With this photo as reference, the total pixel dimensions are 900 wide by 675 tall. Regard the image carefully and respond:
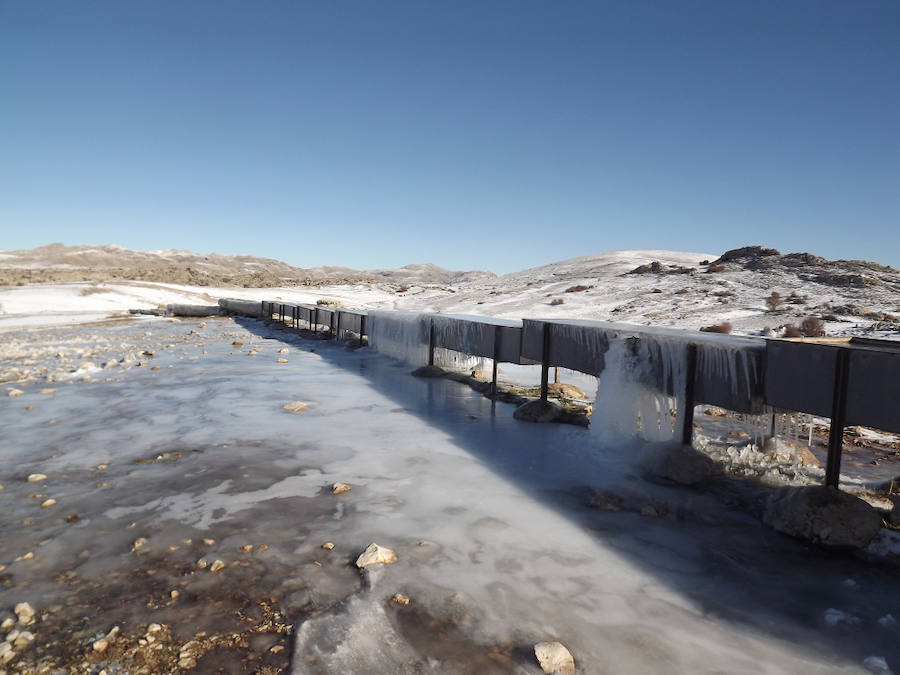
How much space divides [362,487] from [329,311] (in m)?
18.7

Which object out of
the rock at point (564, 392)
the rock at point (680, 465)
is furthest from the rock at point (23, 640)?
the rock at point (564, 392)

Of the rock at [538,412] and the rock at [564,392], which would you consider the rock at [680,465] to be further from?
the rock at [564,392]

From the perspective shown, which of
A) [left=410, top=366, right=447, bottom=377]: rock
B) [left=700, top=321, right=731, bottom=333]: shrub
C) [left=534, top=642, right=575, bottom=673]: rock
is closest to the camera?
[left=534, top=642, right=575, bottom=673]: rock

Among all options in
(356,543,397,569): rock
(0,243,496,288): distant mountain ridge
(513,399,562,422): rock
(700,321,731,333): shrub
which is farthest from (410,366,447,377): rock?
(0,243,496,288): distant mountain ridge

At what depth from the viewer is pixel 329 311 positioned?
24172 millimetres

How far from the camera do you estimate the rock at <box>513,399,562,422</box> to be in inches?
388

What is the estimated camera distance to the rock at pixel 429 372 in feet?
47.2

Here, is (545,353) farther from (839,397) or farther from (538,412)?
(839,397)

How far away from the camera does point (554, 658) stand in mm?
3326

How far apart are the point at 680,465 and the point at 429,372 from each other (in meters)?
8.39

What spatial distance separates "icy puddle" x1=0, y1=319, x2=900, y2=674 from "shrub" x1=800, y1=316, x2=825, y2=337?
51.7 ft

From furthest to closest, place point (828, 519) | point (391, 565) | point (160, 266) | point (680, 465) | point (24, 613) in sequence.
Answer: point (160, 266), point (680, 465), point (828, 519), point (391, 565), point (24, 613)

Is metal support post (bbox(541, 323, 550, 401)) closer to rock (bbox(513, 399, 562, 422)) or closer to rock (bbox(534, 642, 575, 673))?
rock (bbox(513, 399, 562, 422))

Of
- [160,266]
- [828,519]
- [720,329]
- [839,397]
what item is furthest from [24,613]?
[160,266]
